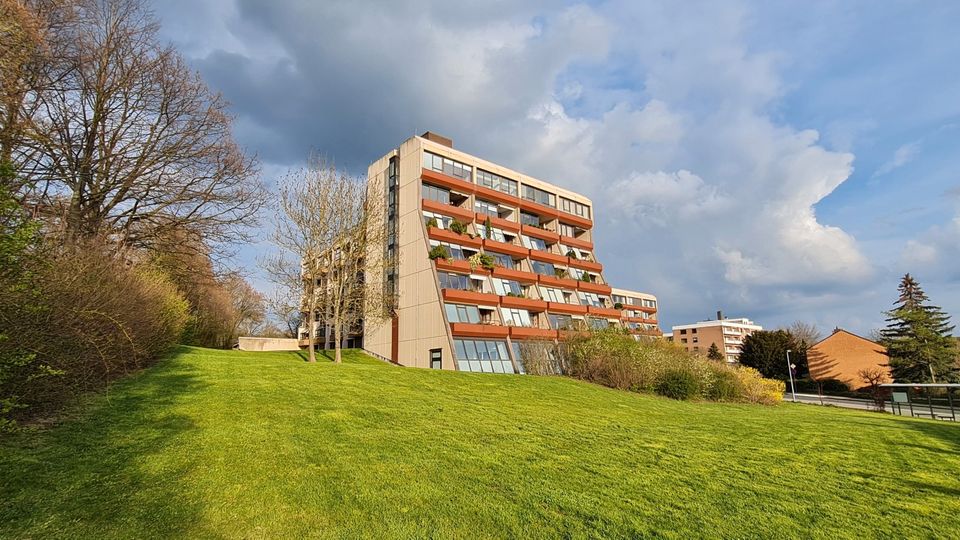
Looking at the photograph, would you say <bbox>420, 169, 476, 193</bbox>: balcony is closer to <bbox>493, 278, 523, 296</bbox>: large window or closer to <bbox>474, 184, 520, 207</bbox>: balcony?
<bbox>474, 184, 520, 207</bbox>: balcony

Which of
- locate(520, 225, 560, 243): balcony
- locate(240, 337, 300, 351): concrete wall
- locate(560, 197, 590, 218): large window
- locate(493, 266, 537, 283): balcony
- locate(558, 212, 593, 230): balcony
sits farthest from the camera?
locate(560, 197, 590, 218): large window

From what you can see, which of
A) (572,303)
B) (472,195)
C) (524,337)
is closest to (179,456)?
(524,337)

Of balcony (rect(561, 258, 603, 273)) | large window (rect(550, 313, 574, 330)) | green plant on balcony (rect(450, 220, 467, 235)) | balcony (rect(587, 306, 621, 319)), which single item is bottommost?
large window (rect(550, 313, 574, 330))

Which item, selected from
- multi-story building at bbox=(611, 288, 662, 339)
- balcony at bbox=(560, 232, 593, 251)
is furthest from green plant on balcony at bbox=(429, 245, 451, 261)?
multi-story building at bbox=(611, 288, 662, 339)

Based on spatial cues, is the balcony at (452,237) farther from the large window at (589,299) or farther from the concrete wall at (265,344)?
the concrete wall at (265,344)

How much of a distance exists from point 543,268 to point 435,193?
11778mm

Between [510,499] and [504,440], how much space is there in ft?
10.2

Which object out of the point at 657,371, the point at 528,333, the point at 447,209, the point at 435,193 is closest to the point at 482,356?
the point at 528,333

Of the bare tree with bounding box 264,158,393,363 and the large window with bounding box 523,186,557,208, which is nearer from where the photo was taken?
the bare tree with bounding box 264,158,393,363

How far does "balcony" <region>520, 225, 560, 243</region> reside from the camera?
41.8 meters

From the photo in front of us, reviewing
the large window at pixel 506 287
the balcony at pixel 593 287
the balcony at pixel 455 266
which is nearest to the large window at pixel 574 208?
the balcony at pixel 593 287

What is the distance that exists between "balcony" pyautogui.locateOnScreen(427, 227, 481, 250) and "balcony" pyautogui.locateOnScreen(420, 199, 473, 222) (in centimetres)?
190

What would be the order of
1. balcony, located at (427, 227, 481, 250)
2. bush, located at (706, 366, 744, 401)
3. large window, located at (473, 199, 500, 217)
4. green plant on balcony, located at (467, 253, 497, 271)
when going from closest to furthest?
Answer: bush, located at (706, 366, 744, 401) → balcony, located at (427, 227, 481, 250) → green plant on balcony, located at (467, 253, 497, 271) → large window, located at (473, 199, 500, 217)

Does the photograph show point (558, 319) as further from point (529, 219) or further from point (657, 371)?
point (657, 371)
